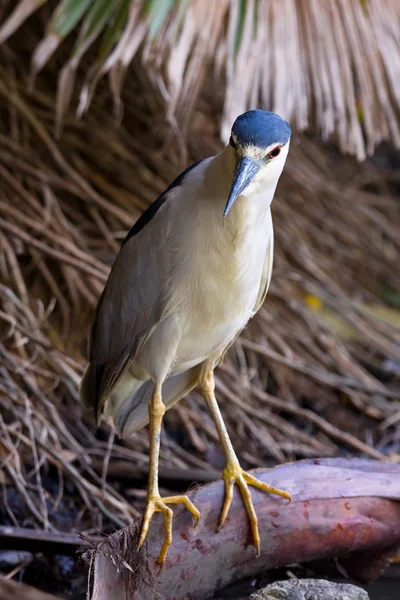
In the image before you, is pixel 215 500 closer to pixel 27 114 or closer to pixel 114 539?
pixel 114 539

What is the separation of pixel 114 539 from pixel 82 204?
7.49 ft

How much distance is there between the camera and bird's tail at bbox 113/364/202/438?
102 inches

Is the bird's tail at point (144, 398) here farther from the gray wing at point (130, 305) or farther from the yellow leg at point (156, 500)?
the yellow leg at point (156, 500)

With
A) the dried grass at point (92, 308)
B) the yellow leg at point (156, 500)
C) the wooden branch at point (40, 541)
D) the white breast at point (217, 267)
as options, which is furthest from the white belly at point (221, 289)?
the dried grass at point (92, 308)

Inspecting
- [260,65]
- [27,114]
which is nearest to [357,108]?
[260,65]

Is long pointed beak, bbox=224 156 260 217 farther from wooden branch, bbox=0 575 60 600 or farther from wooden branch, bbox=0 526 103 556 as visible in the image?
wooden branch, bbox=0 526 103 556

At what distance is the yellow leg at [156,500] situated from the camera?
2.10 meters

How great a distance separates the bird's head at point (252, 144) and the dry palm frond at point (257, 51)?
0.98 metres

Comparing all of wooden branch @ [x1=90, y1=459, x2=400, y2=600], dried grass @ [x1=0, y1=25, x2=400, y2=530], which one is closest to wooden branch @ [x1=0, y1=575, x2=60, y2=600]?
wooden branch @ [x1=90, y1=459, x2=400, y2=600]

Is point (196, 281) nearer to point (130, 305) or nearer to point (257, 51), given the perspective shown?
point (130, 305)

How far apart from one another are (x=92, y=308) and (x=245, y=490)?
1.67 m

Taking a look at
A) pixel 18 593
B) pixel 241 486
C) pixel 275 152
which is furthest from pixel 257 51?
pixel 18 593

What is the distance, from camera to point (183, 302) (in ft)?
7.27

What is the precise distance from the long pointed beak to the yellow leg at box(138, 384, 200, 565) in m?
0.66
